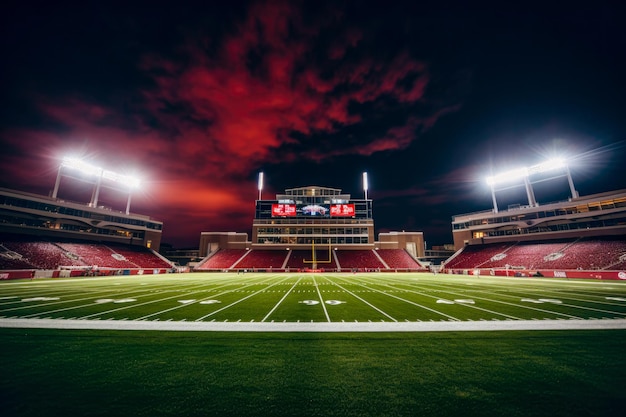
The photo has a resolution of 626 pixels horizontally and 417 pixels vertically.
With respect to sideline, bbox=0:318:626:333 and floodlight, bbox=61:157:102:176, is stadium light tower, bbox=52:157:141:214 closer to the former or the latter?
floodlight, bbox=61:157:102:176

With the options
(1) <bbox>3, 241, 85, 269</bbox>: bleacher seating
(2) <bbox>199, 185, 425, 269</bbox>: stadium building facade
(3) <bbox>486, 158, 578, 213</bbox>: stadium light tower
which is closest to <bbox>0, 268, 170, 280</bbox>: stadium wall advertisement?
(1) <bbox>3, 241, 85, 269</bbox>: bleacher seating

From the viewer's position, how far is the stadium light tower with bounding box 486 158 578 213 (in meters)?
42.9

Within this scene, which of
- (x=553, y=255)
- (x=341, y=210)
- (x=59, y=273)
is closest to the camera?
(x=59, y=273)

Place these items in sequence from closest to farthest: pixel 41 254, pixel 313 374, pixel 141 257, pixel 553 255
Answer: pixel 313 374 → pixel 41 254 → pixel 553 255 → pixel 141 257

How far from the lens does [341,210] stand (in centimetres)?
5691

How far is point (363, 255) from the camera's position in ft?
190

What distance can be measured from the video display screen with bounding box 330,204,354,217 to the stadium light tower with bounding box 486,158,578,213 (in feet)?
94.4

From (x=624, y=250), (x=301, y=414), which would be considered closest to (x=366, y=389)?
(x=301, y=414)

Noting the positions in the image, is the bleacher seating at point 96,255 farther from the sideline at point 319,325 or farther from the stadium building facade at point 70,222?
the sideline at point 319,325

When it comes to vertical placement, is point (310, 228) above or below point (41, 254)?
above

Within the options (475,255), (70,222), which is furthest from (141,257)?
(475,255)

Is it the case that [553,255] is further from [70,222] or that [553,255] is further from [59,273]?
[70,222]

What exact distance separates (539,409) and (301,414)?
2921 mm

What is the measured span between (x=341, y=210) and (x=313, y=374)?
53.2 meters
